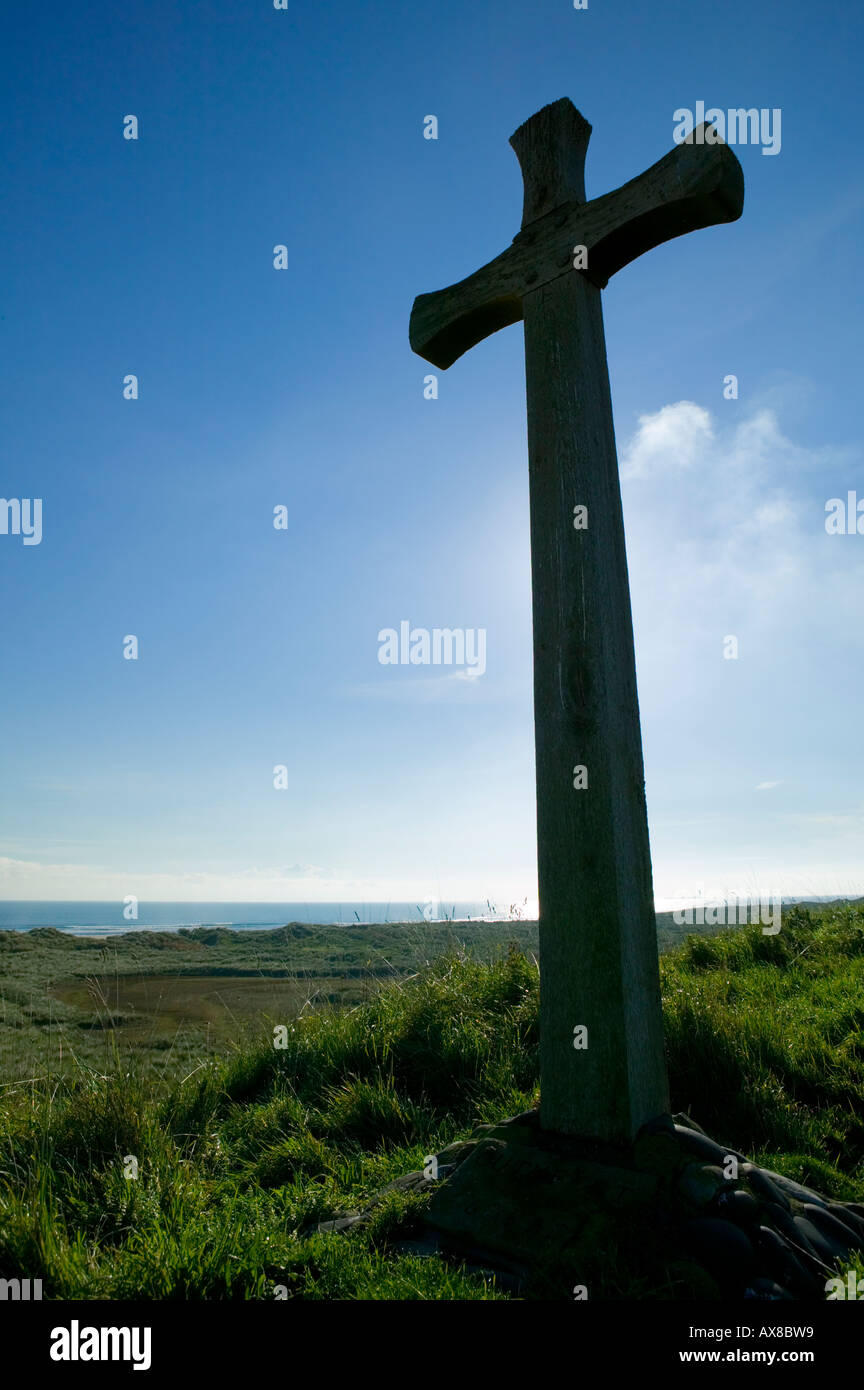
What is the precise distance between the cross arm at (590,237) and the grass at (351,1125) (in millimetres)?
3186

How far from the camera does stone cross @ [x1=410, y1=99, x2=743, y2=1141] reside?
7.37ft

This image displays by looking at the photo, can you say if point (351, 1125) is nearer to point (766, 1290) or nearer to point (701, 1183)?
point (701, 1183)

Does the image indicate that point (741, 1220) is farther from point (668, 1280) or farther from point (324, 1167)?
point (324, 1167)

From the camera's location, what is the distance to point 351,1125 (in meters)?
3.32

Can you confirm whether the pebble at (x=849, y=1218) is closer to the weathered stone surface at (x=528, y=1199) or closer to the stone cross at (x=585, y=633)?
the stone cross at (x=585, y=633)

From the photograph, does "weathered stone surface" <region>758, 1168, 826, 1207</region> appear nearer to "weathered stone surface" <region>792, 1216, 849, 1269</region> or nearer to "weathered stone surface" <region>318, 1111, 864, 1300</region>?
"weathered stone surface" <region>318, 1111, 864, 1300</region>

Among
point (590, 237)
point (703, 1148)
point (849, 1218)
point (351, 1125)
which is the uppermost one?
point (590, 237)

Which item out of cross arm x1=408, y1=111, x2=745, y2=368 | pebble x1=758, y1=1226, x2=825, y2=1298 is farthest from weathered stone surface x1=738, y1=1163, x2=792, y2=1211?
cross arm x1=408, y1=111, x2=745, y2=368

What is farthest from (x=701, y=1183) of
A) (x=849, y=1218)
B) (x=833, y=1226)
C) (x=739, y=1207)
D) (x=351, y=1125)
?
(x=351, y=1125)

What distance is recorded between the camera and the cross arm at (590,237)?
2.48 metres

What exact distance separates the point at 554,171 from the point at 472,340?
2.30 feet

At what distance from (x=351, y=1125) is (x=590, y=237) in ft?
12.5

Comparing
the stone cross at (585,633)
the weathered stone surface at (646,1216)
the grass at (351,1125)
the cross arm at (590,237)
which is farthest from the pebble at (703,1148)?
the cross arm at (590,237)

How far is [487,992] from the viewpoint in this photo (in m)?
4.41
